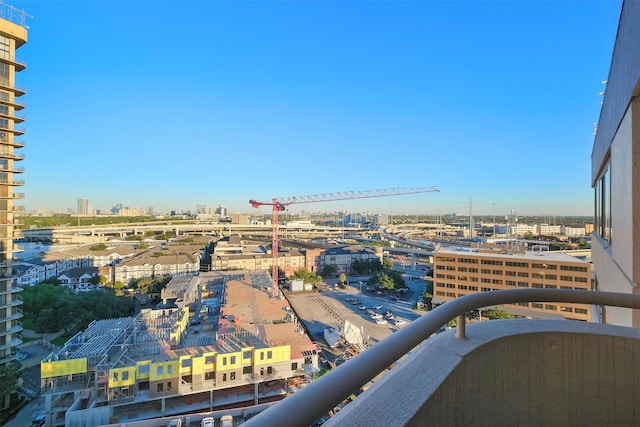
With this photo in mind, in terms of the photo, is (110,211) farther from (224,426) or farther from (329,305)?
(224,426)

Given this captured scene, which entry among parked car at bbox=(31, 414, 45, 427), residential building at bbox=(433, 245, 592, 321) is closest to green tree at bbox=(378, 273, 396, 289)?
residential building at bbox=(433, 245, 592, 321)

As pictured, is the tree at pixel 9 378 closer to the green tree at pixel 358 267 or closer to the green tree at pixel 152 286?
the green tree at pixel 152 286

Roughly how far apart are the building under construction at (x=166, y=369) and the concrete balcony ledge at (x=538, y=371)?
6.25 metres

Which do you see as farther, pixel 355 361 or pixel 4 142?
pixel 4 142

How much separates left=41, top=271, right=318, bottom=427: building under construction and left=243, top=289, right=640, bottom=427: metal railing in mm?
6313

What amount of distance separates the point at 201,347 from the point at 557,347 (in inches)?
276

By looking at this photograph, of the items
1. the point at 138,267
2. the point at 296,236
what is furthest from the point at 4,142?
the point at 296,236

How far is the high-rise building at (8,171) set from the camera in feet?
23.1

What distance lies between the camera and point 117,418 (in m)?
5.30

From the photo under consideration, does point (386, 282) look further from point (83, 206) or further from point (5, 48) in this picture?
point (83, 206)

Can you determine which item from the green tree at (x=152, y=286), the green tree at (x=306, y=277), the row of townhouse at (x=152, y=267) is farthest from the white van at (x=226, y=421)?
the row of townhouse at (x=152, y=267)

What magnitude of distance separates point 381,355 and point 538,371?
0.52 m

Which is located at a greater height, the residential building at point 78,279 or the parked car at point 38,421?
the residential building at point 78,279

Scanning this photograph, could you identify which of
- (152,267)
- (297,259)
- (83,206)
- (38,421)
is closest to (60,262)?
(152,267)
